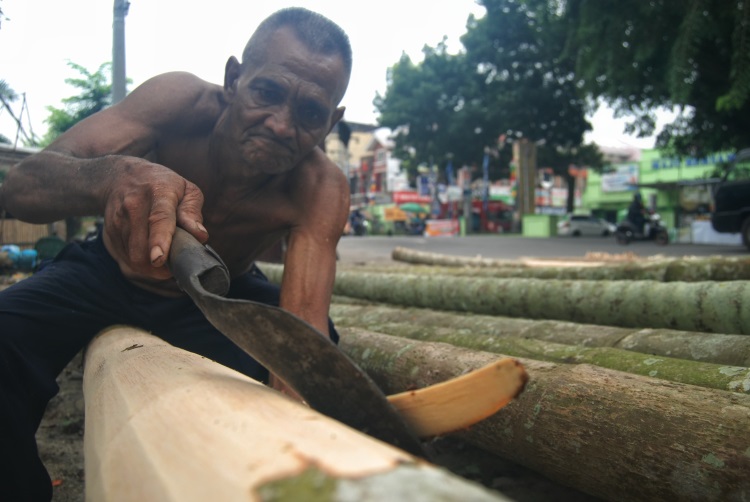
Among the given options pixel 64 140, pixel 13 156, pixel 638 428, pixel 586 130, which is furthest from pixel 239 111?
pixel 586 130

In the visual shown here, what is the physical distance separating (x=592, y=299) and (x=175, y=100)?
215 centimetres

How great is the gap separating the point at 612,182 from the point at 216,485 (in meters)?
37.2

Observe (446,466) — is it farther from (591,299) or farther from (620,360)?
(591,299)

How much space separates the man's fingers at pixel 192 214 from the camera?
4.30ft

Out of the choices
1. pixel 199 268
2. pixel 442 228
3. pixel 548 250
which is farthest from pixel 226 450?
pixel 442 228

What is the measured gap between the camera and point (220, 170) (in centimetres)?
211

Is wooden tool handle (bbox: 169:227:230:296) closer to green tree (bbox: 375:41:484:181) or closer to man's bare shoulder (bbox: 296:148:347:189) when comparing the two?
man's bare shoulder (bbox: 296:148:347:189)

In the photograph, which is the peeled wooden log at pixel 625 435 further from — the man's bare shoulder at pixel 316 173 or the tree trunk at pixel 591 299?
the tree trunk at pixel 591 299

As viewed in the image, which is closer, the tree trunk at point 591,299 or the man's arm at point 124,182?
the man's arm at point 124,182

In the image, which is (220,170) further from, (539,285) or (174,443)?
(539,285)

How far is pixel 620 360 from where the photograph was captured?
177cm

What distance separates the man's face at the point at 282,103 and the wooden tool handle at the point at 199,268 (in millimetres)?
818

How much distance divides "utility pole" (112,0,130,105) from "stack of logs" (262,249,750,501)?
2.64 meters

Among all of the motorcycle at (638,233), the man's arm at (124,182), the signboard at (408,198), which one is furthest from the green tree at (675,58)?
the signboard at (408,198)
